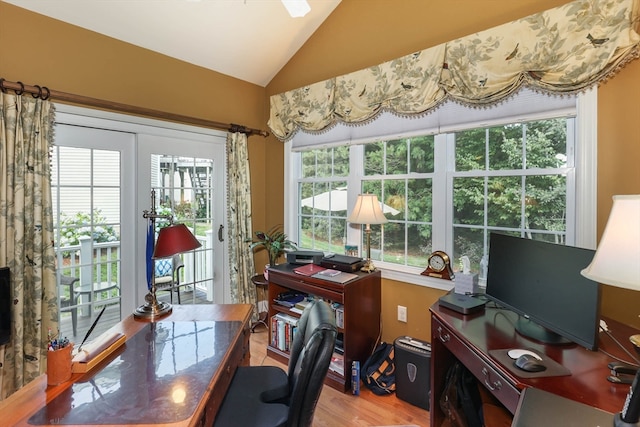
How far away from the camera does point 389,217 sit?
2.71 metres

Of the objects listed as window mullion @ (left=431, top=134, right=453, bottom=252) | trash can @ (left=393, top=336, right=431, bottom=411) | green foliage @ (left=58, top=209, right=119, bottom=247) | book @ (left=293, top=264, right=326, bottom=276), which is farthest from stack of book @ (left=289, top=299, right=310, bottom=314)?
green foliage @ (left=58, top=209, right=119, bottom=247)

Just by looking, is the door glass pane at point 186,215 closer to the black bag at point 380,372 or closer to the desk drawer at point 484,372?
the black bag at point 380,372

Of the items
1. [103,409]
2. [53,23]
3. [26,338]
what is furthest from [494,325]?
[53,23]

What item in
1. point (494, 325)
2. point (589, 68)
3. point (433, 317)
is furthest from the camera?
point (433, 317)

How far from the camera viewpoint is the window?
1942 millimetres

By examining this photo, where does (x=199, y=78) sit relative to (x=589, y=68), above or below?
above

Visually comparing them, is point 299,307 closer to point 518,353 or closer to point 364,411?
point 364,411

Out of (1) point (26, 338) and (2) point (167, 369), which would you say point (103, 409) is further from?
(1) point (26, 338)

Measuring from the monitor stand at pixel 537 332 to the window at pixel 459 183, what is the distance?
0.67 meters

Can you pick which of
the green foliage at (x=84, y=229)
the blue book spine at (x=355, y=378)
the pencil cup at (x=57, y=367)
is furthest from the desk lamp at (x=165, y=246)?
the blue book spine at (x=355, y=378)

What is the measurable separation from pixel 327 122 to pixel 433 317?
1909mm

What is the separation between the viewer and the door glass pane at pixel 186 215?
9.45 feet

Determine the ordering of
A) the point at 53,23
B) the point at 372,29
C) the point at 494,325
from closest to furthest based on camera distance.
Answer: the point at 494,325 → the point at 53,23 → the point at 372,29

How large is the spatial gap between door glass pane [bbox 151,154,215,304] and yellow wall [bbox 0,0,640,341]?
1.66ft
